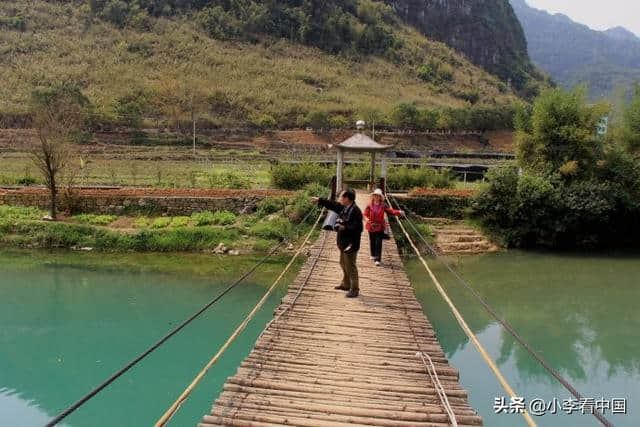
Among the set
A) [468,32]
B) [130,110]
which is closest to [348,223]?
[130,110]

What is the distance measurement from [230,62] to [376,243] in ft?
171

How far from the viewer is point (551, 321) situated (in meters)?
10.4

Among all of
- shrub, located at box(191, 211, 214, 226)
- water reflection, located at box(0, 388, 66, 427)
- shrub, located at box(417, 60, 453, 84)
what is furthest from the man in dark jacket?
shrub, located at box(417, 60, 453, 84)

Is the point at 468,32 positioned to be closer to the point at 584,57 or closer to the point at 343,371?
the point at 343,371

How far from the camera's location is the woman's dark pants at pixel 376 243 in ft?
24.5

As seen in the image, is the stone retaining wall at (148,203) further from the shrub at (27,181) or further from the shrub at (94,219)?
the shrub at (27,181)

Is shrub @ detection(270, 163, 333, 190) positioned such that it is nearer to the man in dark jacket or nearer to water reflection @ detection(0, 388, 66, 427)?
water reflection @ detection(0, 388, 66, 427)

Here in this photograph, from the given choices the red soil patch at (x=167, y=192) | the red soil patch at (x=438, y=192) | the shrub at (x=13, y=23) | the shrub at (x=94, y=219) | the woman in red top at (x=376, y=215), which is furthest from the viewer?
the shrub at (x=13, y=23)

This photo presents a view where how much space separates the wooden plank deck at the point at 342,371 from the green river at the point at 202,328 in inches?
82.9

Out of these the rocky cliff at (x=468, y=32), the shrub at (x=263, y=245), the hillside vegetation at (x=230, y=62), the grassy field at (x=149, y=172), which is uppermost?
the rocky cliff at (x=468, y=32)

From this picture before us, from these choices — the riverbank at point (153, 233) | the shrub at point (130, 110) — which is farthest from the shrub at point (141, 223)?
the shrub at point (130, 110)

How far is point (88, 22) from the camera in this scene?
5934 centimetres

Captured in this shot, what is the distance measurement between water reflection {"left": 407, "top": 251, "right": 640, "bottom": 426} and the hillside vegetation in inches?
1164

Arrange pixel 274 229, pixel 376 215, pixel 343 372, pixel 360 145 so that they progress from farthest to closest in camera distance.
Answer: pixel 274 229
pixel 360 145
pixel 376 215
pixel 343 372
